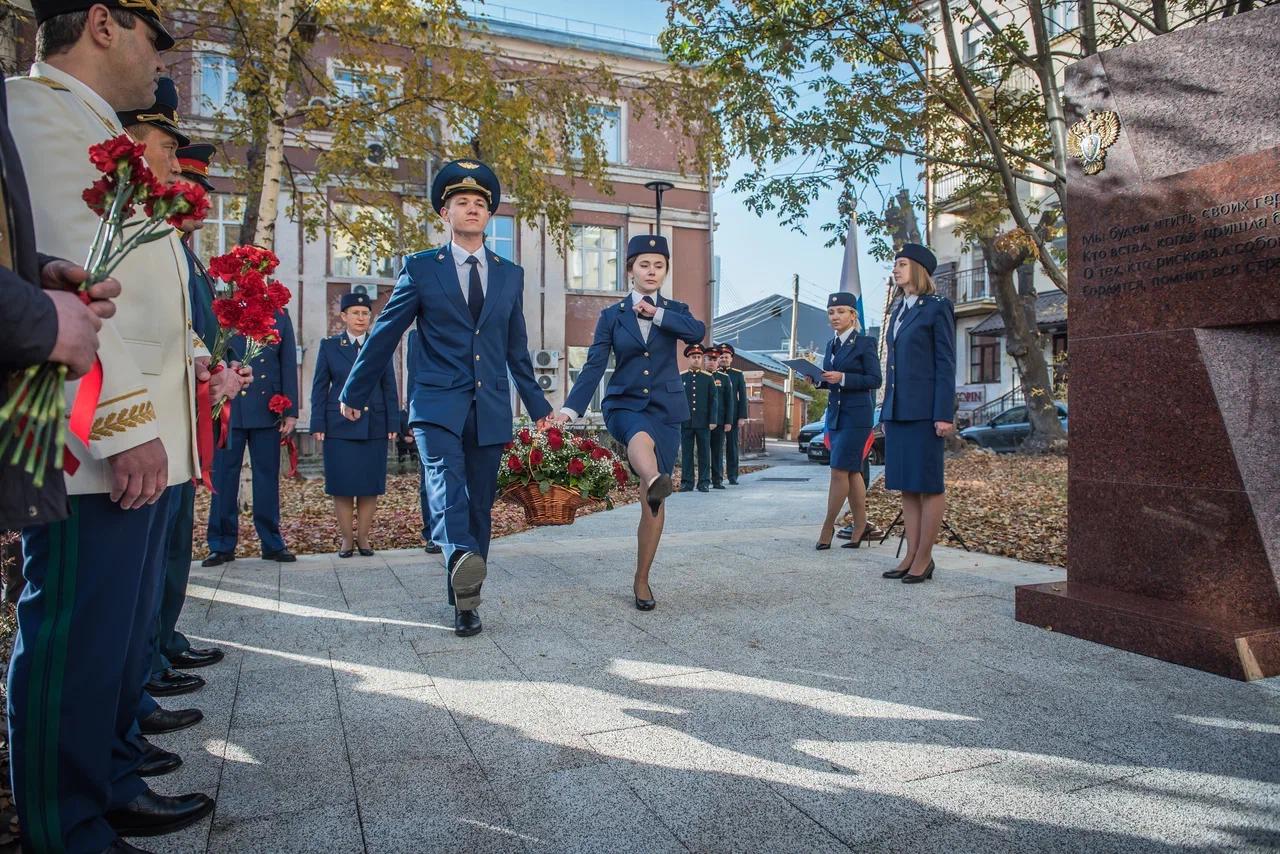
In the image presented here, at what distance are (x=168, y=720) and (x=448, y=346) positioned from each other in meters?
2.20

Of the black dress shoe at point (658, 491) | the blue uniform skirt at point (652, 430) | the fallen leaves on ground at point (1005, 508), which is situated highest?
the blue uniform skirt at point (652, 430)

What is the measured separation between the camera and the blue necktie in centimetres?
483

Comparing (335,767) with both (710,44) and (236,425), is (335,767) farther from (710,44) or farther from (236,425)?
(710,44)

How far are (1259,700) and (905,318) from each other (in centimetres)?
338

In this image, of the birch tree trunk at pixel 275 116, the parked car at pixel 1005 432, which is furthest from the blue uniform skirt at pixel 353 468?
the parked car at pixel 1005 432

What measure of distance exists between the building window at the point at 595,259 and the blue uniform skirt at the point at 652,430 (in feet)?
68.2

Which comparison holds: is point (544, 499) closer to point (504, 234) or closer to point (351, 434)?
point (351, 434)

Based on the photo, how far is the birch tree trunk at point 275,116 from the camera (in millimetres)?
10195

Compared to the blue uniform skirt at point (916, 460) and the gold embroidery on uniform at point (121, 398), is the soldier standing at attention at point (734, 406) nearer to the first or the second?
the blue uniform skirt at point (916, 460)

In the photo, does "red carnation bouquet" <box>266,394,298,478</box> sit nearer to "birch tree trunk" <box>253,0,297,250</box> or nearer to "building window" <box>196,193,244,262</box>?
"birch tree trunk" <box>253,0,297,250</box>

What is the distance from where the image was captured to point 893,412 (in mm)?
6316

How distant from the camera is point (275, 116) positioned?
10422 mm

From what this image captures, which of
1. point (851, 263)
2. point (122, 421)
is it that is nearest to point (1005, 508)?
point (851, 263)

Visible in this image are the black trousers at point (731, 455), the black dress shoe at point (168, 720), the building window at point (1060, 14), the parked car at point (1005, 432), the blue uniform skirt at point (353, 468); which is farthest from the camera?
the parked car at point (1005, 432)
